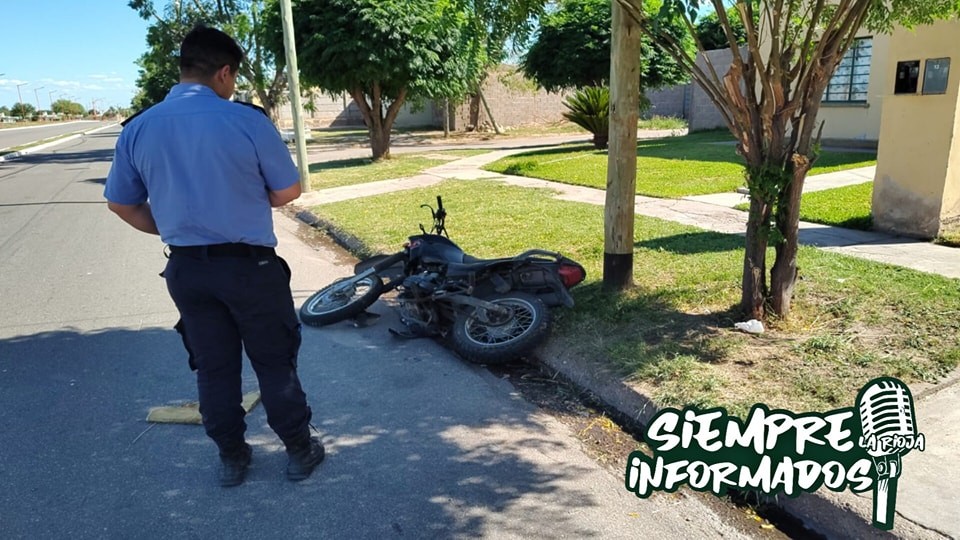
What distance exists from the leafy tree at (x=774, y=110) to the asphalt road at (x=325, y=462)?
6.26ft

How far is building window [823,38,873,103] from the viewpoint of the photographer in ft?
49.7

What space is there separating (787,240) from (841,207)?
15.5ft

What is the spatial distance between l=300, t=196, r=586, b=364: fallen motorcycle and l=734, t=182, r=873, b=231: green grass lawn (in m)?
4.13

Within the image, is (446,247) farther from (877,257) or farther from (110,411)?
(877,257)

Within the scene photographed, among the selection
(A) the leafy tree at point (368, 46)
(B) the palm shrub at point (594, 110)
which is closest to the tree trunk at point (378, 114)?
(A) the leafy tree at point (368, 46)

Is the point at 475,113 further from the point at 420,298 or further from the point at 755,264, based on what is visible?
the point at 755,264

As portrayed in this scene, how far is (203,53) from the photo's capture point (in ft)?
9.99

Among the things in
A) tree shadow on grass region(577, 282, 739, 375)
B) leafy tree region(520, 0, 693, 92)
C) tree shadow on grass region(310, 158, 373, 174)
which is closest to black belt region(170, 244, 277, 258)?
tree shadow on grass region(577, 282, 739, 375)

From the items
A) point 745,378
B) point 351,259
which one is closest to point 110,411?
point 745,378

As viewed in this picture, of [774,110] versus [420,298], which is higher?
[774,110]

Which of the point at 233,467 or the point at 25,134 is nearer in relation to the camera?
the point at 233,467

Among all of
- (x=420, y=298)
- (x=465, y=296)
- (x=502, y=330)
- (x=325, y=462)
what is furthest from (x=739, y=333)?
(x=325, y=462)

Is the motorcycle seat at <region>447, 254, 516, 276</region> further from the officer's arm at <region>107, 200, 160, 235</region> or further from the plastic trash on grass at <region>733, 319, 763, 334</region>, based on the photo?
the officer's arm at <region>107, 200, 160, 235</region>

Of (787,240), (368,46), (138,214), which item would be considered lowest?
(787,240)
